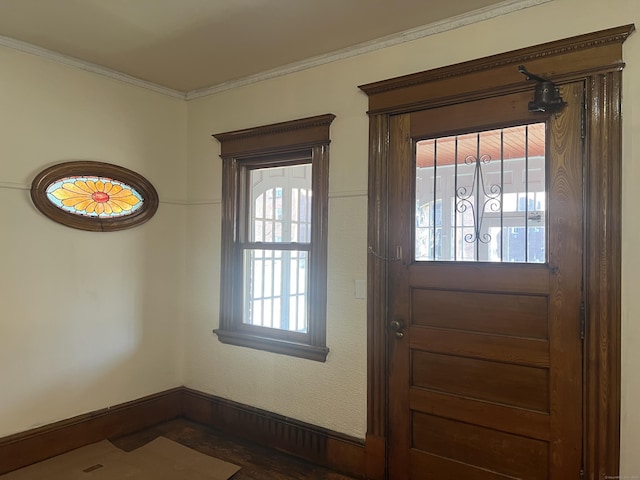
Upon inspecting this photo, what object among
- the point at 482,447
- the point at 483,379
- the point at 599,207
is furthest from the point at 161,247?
the point at 599,207

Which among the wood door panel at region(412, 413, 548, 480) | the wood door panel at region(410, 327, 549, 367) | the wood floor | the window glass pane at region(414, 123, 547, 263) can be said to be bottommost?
the wood floor

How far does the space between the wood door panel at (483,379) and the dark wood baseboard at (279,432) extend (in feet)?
2.12

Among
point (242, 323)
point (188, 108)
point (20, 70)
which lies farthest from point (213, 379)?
point (20, 70)

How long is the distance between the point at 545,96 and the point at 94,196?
2924 millimetres

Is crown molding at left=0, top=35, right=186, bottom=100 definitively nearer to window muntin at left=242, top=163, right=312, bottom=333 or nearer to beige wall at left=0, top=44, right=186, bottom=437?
beige wall at left=0, top=44, right=186, bottom=437

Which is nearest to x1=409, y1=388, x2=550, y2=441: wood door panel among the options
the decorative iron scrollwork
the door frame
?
the door frame

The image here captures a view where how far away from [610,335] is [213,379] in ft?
9.00

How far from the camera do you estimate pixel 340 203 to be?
2908 millimetres

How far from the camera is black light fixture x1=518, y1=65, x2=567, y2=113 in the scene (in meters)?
2.14

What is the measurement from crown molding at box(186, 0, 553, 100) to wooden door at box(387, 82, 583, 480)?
464 millimetres

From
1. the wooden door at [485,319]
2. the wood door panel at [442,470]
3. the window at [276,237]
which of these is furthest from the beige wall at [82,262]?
the wood door panel at [442,470]

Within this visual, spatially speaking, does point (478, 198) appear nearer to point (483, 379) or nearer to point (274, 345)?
point (483, 379)

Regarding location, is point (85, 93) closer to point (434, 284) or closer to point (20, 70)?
→ point (20, 70)

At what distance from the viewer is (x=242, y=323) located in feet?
11.4
